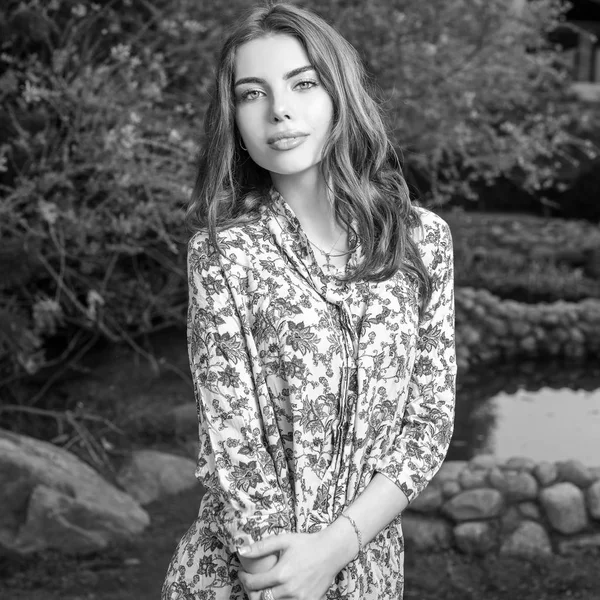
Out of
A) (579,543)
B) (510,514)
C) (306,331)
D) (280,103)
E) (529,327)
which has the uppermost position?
(280,103)

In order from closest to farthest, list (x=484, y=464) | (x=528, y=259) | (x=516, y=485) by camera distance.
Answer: (x=516, y=485), (x=484, y=464), (x=528, y=259)

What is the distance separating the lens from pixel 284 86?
61.9 inches

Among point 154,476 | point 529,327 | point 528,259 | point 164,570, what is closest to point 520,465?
point 164,570

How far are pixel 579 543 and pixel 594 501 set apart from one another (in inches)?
6.9

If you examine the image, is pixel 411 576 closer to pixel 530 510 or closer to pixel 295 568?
pixel 530 510

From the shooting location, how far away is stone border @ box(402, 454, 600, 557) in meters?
3.63

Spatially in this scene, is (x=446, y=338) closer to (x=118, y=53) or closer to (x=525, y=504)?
(x=525, y=504)

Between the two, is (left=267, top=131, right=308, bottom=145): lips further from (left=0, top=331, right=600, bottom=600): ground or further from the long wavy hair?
(left=0, top=331, right=600, bottom=600): ground

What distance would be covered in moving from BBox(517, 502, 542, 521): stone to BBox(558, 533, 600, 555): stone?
13 centimetres

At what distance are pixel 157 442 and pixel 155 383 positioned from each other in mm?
714

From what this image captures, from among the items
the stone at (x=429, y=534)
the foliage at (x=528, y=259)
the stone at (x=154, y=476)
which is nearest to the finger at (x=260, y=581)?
the stone at (x=429, y=534)

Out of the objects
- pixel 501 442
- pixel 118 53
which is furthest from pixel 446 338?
pixel 501 442

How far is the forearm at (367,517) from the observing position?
4.74 feet

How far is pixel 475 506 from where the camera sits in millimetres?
3678
